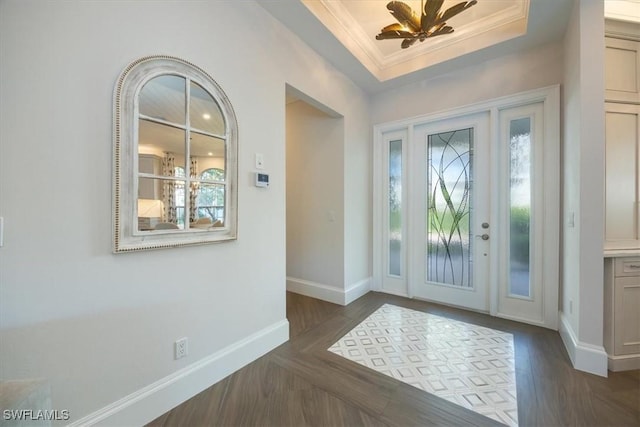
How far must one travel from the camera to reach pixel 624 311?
1.94 metres

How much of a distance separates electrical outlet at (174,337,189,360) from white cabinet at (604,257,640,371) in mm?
3154

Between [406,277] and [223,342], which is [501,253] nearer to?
[406,277]

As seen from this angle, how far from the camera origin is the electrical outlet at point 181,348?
5.34 ft

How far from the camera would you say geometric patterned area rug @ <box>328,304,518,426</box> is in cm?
169

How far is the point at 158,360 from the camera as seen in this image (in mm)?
1545

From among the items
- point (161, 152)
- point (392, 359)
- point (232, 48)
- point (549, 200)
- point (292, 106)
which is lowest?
point (392, 359)

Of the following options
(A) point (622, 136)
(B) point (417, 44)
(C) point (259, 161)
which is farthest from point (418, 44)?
(C) point (259, 161)

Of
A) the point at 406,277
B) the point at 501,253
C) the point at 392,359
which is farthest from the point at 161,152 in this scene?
the point at 501,253

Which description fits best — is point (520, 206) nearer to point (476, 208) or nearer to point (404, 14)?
point (476, 208)

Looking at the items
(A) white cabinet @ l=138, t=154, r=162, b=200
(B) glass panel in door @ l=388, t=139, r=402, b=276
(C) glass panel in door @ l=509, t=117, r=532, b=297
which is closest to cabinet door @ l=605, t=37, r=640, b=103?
(C) glass panel in door @ l=509, t=117, r=532, b=297

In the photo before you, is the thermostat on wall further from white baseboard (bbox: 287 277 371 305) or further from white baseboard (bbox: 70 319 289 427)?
white baseboard (bbox: 287 277 371 305)

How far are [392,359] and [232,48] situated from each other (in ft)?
9.32

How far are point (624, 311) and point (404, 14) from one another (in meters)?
2.92

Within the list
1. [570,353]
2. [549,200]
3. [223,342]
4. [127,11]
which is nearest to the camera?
[127,11]
